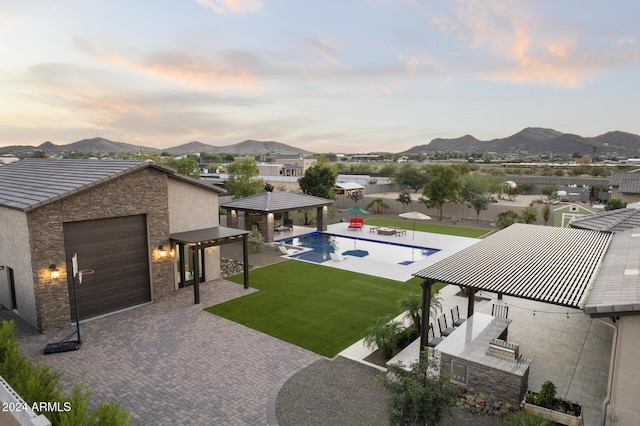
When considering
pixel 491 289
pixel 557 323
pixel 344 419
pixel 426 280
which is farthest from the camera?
pixel 557 323

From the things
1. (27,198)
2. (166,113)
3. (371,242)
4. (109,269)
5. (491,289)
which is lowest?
(371,242)

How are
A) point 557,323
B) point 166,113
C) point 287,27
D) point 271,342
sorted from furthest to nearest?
point 166,113, point 287,27, point 557,323, point 271,342

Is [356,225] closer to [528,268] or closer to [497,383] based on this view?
[528,268]

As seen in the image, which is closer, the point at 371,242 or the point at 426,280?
the point at 426,280

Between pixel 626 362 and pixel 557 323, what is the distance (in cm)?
712

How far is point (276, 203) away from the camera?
91.4ft

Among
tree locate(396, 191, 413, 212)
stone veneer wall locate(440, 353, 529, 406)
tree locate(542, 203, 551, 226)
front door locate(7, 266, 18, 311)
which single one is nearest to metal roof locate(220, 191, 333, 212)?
tree locate(396, 191, 413, 212)

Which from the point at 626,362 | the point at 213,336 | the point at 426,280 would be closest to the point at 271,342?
the point at 213,336

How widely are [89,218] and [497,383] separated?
13462mm

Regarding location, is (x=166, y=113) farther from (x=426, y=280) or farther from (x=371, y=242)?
(x=426, y=280)

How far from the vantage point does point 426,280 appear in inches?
386

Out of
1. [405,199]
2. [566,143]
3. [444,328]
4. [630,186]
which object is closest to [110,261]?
[444,328]

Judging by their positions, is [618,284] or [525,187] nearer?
[618,284]

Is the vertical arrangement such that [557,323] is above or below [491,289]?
below
